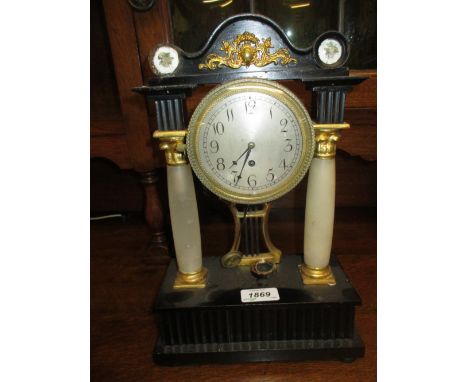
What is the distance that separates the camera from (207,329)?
2.64 feet

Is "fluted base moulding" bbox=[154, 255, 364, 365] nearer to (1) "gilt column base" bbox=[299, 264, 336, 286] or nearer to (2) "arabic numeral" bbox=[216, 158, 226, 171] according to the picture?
(1) "gilt column base" bbox=[299, 264, 336, 286]

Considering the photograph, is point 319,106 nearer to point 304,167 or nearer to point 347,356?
point 304,167

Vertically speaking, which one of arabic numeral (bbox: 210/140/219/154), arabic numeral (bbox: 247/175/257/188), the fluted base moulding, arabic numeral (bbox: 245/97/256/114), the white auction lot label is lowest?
the fluted base moulding

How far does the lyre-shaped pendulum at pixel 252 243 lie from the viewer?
2.79ft

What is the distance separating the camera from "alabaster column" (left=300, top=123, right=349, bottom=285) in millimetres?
749

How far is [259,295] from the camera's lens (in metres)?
0.79

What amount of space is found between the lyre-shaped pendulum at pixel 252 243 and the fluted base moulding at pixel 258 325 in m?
0.08

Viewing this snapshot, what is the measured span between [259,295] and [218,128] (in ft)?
1.37

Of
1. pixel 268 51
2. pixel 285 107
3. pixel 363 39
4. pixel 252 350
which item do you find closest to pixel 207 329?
pixel 252 350

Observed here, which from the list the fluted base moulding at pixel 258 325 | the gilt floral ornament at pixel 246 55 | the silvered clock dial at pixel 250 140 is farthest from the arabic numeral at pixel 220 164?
the fluted base moulding at pixel 258 325

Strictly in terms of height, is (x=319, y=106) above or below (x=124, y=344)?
above

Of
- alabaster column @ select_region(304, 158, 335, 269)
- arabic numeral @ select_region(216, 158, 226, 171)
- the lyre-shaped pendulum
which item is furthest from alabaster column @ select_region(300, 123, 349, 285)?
arabic numeral @ select_region(216, 158, 226, 171)

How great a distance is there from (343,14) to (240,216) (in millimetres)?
786

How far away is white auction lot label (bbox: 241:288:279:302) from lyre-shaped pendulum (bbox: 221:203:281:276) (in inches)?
1.9
